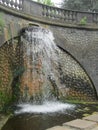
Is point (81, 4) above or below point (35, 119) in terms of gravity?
above

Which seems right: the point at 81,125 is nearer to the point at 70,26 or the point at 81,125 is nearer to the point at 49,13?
the point at 49,13

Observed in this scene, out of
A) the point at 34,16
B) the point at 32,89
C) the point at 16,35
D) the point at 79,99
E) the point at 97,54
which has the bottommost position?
the point at 79,99

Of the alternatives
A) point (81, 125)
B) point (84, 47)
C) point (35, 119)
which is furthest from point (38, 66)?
point (81, 125)

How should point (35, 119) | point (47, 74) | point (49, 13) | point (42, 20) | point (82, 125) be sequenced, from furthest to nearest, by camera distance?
point (49, 13)
point (42, 20)
point (47, 74)
point (35, 119)
point (82, 125)

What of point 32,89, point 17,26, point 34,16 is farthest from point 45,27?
point 32,89

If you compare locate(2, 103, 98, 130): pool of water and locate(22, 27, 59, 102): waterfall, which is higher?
locate(22, 27, 59, 102): waterfall

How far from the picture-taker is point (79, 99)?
1244 cm

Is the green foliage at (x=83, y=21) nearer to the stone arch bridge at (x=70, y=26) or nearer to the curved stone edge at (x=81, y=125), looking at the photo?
the stone arch bridge at (x=70, y=26)

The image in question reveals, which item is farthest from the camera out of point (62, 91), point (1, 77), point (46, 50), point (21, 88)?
point (62, 91)

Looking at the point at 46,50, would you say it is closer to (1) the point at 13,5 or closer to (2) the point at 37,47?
(2) the point at 37,47

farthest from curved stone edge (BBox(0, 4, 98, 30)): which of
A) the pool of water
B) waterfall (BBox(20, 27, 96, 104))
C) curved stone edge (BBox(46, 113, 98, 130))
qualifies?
curved stone edge (BBox(46, 113, 98, 130))

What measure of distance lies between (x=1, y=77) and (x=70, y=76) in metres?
3.79

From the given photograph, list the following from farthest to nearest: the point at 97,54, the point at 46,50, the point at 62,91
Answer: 1. the point at 97,54
2. the point at 62,91
3. the point at 46,50

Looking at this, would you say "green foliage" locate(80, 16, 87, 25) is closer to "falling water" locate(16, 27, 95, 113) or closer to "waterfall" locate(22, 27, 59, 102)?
"falling water" locate(16, 27, 95, 113)
